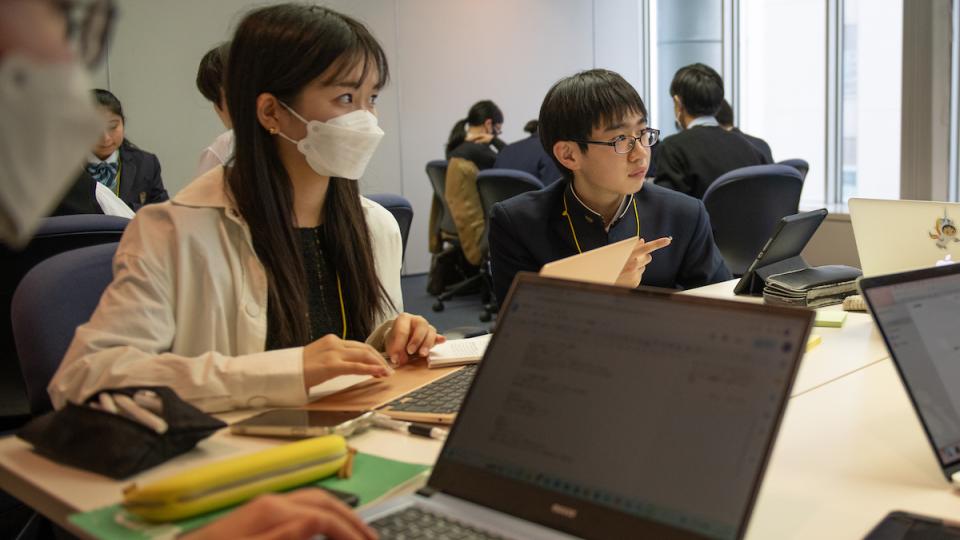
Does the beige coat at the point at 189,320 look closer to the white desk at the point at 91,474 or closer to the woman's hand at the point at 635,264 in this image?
the white desk at the point at 91,474

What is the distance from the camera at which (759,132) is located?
22.9 feet

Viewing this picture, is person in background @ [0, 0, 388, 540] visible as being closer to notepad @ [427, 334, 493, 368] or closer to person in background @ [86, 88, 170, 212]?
notepad @ [427, 334, 493, 368]

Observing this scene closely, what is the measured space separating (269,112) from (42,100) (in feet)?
3.94

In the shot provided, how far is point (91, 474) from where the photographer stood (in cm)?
117

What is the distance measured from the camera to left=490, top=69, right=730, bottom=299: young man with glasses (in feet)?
7.99

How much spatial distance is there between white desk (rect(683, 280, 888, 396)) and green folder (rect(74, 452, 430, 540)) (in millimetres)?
614

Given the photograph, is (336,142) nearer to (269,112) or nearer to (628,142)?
(269,112)

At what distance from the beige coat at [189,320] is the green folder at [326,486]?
1.02 feet

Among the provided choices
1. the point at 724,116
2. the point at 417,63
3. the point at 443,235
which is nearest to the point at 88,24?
the point at 724,116

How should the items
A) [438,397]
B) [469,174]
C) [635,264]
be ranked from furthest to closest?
[469,174]
[635,264]
[438,397]

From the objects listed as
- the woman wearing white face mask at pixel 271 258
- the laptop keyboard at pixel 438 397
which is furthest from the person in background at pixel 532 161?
the laptop keyboard at pixel 438 397

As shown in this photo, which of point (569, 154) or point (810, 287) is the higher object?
point (569, 154)

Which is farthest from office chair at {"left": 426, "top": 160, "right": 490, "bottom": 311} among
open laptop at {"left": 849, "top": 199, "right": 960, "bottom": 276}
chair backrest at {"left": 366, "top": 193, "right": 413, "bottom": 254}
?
open laptop at {"left": 849, "top": 199, "right": 960, "bottom": 276}

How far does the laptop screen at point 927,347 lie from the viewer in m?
1.13
